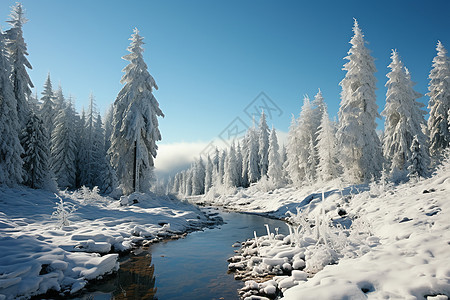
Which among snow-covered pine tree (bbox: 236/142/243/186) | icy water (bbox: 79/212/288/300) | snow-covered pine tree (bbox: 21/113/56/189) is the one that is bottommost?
icy water (bbox: 79/212/288/300)

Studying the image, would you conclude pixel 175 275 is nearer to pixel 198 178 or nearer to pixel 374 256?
pixel 374 256

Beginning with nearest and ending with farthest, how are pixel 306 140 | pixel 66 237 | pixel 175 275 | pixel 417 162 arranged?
pixel 175 275, pixel 66 237, pixel 417 162, pixel 306 140

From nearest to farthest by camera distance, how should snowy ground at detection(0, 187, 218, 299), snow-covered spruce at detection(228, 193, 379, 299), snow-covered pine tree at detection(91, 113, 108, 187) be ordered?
snowy ground at detection(0, 187, 218, 299) < snow-covered spruce at detection(228, 193, 379, 299) < snow-covered pine tree at detection(91, 113, 108, 187)

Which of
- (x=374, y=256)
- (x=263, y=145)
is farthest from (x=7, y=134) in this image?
(x=263, y=145)

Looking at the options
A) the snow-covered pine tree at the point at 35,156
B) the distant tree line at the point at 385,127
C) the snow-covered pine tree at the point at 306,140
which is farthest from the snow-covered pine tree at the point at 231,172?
the snow-covered pine tree at the point at 35,156

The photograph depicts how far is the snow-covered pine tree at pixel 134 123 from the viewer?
73.4 feet

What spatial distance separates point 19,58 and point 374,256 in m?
31.3

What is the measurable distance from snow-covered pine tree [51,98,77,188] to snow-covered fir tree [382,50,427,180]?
3865cm

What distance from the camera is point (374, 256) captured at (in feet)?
21.4

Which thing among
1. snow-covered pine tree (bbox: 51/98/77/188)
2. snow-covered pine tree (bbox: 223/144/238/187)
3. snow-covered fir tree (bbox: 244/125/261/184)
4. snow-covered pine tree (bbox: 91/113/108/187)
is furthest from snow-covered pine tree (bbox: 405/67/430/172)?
snow-covered pine tree (bbox: 51/98/77/188)

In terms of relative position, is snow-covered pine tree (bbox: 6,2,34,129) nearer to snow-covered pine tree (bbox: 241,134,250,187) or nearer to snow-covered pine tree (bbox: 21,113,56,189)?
snow-covered pine tree (bbox: 21,113,56,189)

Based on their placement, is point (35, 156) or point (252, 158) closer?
point (35, 156)

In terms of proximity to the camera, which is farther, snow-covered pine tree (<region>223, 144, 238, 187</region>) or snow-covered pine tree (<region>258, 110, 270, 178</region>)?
snow-covered pine tree (<region>223, 144, 238, 187</region>)

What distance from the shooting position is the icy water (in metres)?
6.39
